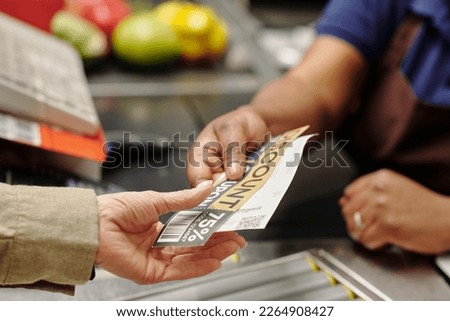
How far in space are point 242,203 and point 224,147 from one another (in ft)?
0.41

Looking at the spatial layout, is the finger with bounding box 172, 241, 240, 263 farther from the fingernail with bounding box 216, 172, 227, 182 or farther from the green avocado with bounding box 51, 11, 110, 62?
the green avocado with bounding box 51, 11, 110, 62

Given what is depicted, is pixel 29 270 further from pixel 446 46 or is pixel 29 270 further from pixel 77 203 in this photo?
pixel 446 46

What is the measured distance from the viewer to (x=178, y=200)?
61 cm

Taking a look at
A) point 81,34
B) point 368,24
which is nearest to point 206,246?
point 368,24

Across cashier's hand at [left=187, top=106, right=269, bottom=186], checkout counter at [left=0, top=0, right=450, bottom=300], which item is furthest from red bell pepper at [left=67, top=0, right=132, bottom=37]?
cashier's hand at [left=187, top=106, right=269, bottom=186]

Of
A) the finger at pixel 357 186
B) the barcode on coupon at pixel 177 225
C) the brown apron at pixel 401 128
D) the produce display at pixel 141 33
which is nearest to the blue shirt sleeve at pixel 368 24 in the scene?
the brown apron at pixel 401 128

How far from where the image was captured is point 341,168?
3.25 ft

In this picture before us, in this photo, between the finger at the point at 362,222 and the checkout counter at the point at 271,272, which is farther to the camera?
the finger at the point at 362,222

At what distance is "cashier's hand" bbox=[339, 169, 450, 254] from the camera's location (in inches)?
32.6

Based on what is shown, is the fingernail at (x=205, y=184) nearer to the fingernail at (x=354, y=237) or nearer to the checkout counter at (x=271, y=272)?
the checkout counter at (x=271, y=272)

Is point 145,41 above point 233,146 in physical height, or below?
below

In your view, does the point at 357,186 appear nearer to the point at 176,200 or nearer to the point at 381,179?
the point at 381,179

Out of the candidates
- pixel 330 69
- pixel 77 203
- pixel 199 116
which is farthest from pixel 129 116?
pixel 77 203

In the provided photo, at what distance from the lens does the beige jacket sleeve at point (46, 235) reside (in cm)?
56
